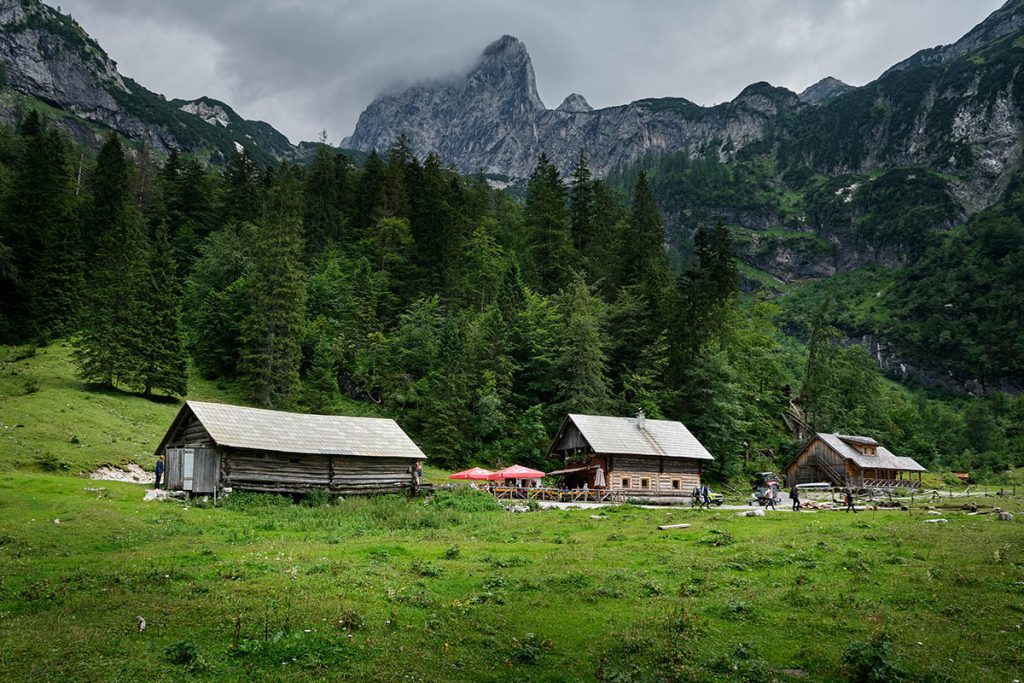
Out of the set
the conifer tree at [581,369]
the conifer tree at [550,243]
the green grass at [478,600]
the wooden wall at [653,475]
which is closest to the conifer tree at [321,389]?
the conifer tree at [581,369]

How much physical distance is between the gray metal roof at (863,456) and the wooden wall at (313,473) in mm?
49767

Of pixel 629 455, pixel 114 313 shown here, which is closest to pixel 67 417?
pixel 114 313

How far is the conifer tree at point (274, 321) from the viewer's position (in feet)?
205

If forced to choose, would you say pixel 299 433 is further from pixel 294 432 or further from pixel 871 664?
pixel 871 664

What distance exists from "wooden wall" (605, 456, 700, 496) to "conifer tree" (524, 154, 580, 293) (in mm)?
32611

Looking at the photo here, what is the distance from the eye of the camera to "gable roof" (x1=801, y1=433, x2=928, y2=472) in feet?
229

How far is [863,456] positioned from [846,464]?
3443mm

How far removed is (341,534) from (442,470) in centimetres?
2962

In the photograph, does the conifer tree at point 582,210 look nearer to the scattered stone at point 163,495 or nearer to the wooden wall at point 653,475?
the wooden wall at point 653,475

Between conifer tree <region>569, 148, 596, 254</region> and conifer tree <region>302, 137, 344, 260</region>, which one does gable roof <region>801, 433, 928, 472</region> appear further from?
conifer tree <region>302, 137, 344, 260</region>

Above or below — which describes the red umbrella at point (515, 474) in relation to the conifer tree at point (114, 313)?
below

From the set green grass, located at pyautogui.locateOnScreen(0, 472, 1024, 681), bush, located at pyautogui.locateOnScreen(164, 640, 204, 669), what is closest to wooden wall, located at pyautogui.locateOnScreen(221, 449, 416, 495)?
green grass, located at pyautogui.locateOnScreen(0, 472, 1024, 681)

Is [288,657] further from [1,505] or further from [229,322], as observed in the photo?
[229,322]

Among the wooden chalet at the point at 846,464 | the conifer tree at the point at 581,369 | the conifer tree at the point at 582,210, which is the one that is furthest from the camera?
the conifer tree at the point at 582,210
